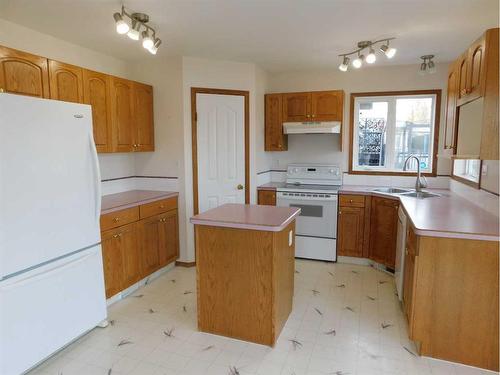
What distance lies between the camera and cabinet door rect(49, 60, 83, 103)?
2.66 m

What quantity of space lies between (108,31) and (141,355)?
8.73 feet

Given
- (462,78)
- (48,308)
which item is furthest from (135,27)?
(462,78)

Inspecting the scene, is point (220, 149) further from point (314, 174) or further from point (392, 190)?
point (392, 190)

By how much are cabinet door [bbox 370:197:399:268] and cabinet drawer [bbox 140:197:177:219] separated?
2332 millimetres

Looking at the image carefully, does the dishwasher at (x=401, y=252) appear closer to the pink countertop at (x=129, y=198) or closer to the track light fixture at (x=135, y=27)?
the pink countertop at (x=129, y=198)

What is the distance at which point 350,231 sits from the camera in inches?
156

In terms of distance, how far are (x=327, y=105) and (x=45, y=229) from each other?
334 cm

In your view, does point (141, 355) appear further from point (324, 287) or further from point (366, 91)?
point (366, 91)

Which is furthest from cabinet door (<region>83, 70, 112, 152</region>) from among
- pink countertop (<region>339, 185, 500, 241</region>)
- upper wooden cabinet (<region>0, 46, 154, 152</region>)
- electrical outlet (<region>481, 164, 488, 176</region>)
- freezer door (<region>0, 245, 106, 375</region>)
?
electrical outlet (<region>481, 164, 488, 176</region>)

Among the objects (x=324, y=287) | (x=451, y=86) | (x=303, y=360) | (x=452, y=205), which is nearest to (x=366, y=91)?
(x=451, y=86)

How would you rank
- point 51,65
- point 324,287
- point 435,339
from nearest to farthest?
1. point 435,339
2. point 51,65
3. point 324,287

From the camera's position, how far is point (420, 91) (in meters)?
4.09

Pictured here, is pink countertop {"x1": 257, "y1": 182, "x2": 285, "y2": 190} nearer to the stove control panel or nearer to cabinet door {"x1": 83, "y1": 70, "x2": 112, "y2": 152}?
the stove control panel

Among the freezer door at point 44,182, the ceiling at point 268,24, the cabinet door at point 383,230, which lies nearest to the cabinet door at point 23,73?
the ceiling at point 268,24
